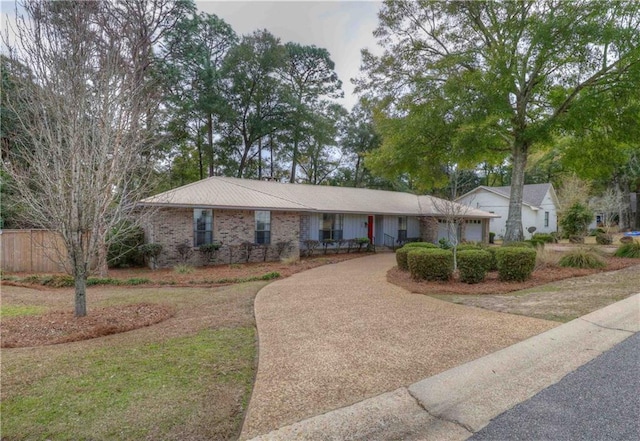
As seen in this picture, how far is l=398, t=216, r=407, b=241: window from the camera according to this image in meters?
21.4

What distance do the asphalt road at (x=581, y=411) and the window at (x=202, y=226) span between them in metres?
12.4

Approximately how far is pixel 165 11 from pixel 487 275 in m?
20.8

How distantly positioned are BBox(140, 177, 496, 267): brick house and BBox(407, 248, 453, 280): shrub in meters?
2.73

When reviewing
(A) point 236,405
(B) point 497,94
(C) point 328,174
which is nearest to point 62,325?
(A) point 236,405

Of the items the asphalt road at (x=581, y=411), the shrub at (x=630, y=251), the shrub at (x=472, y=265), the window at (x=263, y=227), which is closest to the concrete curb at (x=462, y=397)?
the asphalt road at (x=581, y=411)

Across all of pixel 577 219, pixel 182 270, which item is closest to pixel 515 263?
pixel 182 270

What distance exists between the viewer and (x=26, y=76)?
592cm

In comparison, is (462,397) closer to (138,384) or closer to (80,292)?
(138,384)

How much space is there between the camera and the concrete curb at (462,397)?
282 centimetres

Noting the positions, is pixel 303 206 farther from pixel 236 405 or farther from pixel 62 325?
pixel 236 405

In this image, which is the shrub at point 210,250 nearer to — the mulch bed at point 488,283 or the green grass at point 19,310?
the green grass at point 19,310

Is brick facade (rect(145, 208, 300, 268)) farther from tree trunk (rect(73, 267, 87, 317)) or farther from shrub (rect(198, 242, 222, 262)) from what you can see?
tree trunk (rect(73, 267, 87, 317))

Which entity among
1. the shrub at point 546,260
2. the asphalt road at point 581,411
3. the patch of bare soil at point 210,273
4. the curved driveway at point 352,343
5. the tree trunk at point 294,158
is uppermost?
the tree trunk at point 294,158

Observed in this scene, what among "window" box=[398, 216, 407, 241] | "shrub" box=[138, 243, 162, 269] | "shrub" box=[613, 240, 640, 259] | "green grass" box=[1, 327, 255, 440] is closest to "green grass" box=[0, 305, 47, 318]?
"green grass" box=[1, 327, 255, 440]
